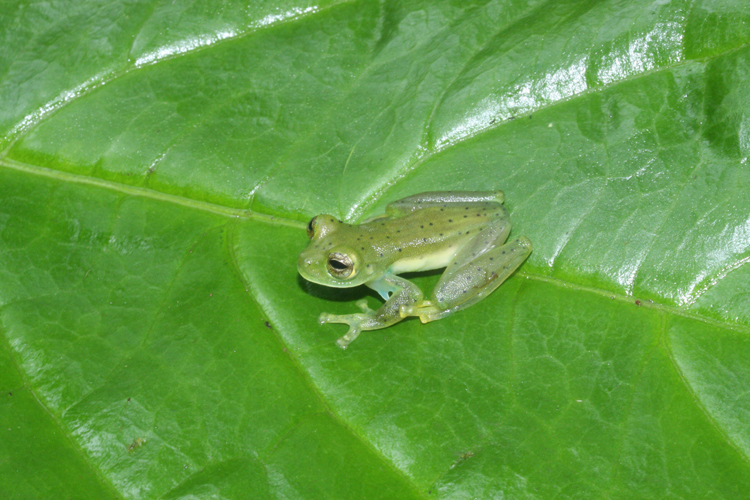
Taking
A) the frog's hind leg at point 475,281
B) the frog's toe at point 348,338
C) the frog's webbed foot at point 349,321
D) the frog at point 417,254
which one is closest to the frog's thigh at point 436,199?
the frog at point 417,254

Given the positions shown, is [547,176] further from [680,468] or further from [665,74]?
[680,468]

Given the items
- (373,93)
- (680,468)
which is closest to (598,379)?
(680,468)

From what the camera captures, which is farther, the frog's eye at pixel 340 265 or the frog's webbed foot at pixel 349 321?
the frog's eye at pixel 340 265

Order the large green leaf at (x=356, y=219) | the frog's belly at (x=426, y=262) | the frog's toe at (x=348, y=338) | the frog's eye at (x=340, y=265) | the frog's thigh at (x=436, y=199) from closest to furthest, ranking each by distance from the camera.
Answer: the large green leaf at (x=356, y=219) → the frog's toe at (x=348, y=338) → the frog's eye at (x=340, y=265) → the frog's thigh at (x=436, y=199) → the frog's belly at (x=426, y=262)

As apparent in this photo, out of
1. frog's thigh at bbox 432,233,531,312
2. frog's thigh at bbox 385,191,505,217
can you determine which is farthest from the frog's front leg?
frog's thigh at bbox 385,191,505,217

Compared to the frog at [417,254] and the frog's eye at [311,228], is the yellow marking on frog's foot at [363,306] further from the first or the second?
the frog's eye at [311,228]

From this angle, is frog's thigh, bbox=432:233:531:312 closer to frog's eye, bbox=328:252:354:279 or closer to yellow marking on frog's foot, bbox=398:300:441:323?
yellow marking on frog's foot, bbox=398:300:441:323

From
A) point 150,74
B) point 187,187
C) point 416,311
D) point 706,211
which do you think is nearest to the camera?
point 706,211
